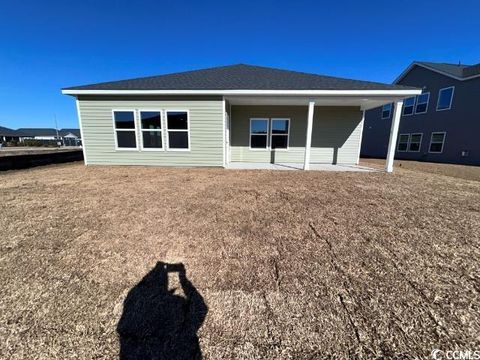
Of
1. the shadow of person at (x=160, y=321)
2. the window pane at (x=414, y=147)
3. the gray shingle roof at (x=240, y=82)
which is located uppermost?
the gray shingle roof at (x=240, y=82)

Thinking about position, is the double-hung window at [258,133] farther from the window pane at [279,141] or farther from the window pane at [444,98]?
the window pane at [444,98]

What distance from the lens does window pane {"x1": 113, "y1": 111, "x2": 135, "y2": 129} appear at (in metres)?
8.62

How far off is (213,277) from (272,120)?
28.8 feet

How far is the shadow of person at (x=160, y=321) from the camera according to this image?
1.52 meters

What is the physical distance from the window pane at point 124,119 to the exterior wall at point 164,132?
0.76ft

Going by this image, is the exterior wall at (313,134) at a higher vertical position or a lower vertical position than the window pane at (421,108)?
lower

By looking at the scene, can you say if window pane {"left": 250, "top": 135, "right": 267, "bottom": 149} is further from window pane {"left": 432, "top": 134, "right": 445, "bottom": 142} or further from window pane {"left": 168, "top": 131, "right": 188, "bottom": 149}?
window pane {"left": 432, "top": 134, "right": 445, "bottom": 142}

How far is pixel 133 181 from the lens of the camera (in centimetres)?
634

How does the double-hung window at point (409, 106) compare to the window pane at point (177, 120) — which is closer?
the window pane at point (177, 120)

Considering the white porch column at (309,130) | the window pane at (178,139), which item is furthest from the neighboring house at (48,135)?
the white porch column at (309,130)

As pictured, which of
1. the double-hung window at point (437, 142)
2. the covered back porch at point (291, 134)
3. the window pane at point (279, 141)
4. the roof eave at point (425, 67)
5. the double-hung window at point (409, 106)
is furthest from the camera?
the double-hung window at point (409, 106)

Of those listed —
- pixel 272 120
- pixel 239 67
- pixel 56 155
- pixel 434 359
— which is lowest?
pixel 434 359

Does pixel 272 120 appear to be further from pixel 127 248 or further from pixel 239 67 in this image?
pixel 127 248

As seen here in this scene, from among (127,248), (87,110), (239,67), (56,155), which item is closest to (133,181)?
(127,248)
